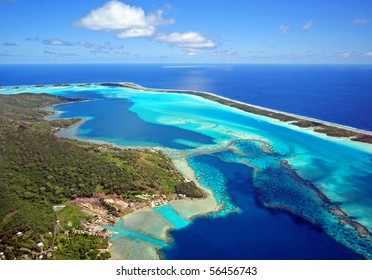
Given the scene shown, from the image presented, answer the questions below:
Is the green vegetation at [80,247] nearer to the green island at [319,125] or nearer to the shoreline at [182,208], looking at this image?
the shoreline at [182,208]

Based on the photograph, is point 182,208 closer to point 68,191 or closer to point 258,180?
point 258,180

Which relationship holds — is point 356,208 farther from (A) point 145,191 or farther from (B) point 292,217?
(A) point 145,191

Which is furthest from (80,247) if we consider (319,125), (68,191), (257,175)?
(319,125)

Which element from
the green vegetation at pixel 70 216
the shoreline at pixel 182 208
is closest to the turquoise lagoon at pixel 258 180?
the shoreline at pixel 182 208

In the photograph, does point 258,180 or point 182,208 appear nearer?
point 182,208

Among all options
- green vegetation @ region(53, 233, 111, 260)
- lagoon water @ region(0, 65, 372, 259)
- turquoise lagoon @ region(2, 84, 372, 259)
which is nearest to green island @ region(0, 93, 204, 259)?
green vegetation @ region(53, 233, 111, 260)
